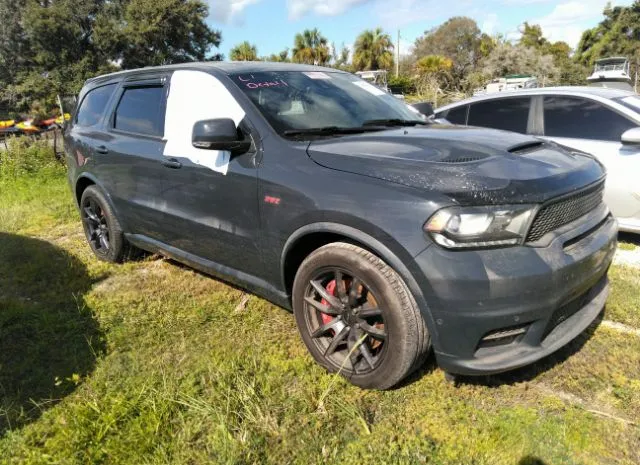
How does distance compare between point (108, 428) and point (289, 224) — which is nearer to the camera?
point (108, 428)

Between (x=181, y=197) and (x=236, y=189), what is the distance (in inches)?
25.4

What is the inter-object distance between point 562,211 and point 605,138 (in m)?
2.95

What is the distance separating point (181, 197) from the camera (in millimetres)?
3387

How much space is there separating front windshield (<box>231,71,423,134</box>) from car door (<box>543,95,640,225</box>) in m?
2.17

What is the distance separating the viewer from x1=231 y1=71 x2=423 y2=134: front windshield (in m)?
3.01

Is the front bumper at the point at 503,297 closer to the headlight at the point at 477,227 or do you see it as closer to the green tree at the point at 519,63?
the headlight at the point at 477,227

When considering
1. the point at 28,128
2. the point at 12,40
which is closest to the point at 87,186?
the point at 28,128

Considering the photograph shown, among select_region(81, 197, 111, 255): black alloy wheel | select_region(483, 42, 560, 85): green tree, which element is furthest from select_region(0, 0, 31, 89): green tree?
select_region(81, 197, 111, 255): black alloy wheel

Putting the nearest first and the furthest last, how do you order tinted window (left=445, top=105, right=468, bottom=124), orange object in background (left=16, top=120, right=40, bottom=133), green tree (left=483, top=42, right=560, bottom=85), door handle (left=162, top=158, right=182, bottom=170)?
door handle (left=162, top=158, right=182, bottom=170)
tinted window (left=445, top=105, right=468, bottom=124)
orange object in background (left=16, top=120, right=40, bottom=133)
green tree (left=483, top=42, right=560, bottom=85)

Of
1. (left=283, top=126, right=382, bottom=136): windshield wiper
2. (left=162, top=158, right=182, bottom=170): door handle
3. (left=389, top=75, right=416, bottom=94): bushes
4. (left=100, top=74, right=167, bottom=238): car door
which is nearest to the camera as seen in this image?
(left=283, top=126, right=382, bottom=136): windshield wiper

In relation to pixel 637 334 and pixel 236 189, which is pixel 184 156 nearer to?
pixel 236 189

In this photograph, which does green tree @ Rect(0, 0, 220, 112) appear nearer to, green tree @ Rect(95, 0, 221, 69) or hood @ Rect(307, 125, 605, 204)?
green tree @ Rect(95, 0, 221, 69)

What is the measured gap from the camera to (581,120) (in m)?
4.88

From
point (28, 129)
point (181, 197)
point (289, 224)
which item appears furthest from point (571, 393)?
point (28, 129)
